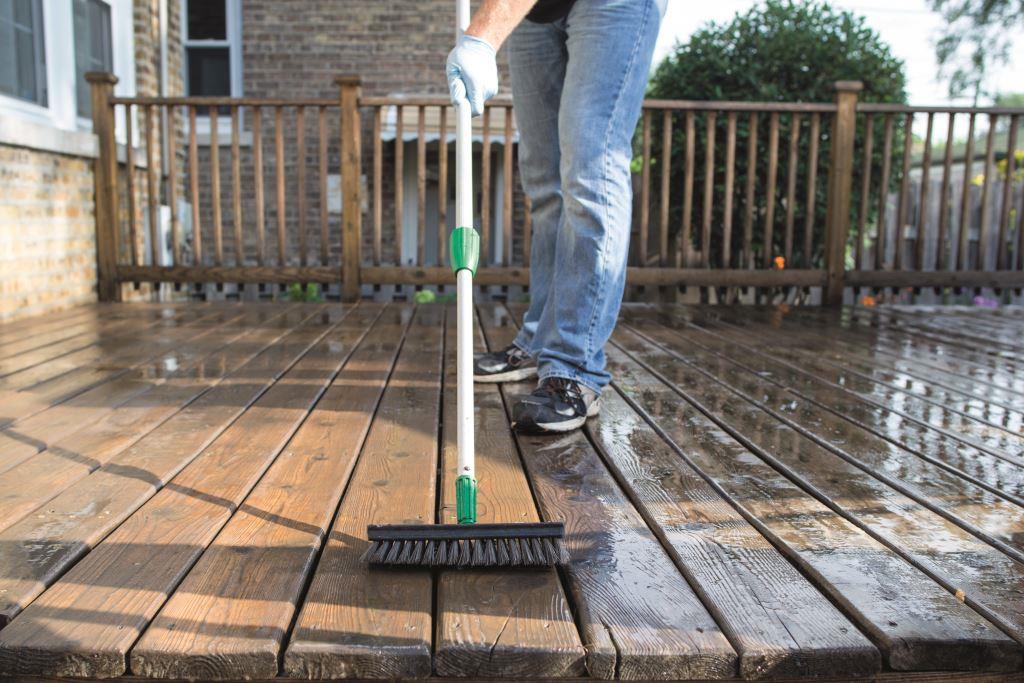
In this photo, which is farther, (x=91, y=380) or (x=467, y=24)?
(x=91, y=380)

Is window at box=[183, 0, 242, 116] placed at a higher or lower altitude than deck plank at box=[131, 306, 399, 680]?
higher

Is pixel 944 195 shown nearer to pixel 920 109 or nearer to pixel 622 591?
pixel 920 109

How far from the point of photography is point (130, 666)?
101 cm

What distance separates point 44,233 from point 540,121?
2.86 meters

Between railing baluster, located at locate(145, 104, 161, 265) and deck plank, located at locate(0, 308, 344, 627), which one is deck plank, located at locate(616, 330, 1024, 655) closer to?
deck plank, located at locate(0, 308, 344, 627)

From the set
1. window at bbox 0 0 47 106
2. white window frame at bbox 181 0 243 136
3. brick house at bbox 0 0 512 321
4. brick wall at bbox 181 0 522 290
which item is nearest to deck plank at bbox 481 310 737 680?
brick house at bbox 0 0 512 321

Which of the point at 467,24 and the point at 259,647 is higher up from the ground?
the point at 467,24

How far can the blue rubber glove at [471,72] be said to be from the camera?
155 centimetres

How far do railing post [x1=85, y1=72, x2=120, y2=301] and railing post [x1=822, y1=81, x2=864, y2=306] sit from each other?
Result: 3.81 metres

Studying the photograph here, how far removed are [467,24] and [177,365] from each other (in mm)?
1652

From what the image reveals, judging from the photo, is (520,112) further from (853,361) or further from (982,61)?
(982,61)

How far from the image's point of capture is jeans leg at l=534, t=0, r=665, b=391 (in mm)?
2156

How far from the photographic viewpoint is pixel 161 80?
6.71 m

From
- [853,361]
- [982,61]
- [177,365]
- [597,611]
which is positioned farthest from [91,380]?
[982,61]
